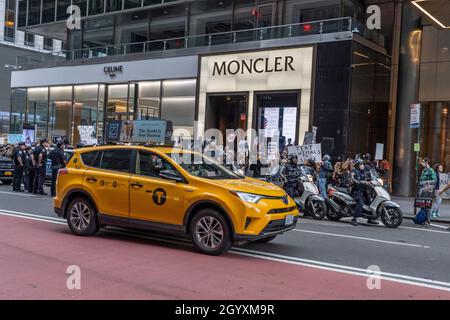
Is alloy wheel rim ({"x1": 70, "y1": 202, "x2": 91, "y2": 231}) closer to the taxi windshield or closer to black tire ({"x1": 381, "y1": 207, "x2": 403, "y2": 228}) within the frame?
the taxi windshield

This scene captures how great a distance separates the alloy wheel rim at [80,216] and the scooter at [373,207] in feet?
21.8

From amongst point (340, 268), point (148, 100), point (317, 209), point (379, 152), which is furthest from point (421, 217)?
point (148, 100)

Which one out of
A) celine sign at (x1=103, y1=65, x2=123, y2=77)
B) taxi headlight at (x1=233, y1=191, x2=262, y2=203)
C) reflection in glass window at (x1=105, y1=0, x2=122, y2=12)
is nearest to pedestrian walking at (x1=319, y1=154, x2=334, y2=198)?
taxi headlight at (x1=233, y1=191, x2=262, y2=203)

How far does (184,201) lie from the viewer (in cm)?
816

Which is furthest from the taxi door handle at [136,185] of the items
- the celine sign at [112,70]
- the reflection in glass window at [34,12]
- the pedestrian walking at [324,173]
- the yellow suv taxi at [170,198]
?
the reflection in glass window at [34,12]

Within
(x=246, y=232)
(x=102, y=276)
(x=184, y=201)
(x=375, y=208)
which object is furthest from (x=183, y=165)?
(x=375, y=208)

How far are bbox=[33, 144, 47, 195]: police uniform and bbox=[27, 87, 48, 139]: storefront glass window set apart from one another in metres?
17.8

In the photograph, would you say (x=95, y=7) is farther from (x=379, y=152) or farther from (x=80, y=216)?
(x=80, y=216)

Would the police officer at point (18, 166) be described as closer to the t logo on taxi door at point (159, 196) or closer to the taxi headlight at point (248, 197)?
the t logo on taxi door at point (159, 196)

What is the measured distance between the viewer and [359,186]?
508 inches

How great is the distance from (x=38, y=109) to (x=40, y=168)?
62.9 ft

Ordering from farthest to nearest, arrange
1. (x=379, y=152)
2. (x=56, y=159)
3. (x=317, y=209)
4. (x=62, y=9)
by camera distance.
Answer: (x=62, y=9) → (x=379, y=152) → (x=56, y=159) → (x=317, y=209)
